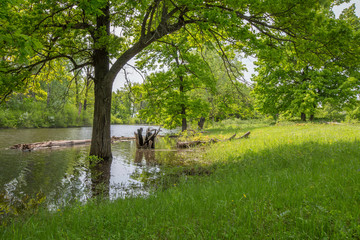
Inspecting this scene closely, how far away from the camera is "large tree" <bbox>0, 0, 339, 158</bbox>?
652cm

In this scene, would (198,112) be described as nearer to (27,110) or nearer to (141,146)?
(141,146)

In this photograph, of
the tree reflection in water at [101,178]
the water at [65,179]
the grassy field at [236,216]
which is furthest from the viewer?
the tree reflection in water at [101,178]

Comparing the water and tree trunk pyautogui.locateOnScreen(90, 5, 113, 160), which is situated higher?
tree trunk pyautogui.locateOnScreen(90, 5, 113, 160)

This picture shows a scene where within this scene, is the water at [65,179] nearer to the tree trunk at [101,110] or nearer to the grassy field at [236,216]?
the tree trunk at [101,110]

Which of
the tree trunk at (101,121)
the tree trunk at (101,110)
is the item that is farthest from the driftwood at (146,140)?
the tree trunk at (101,121)

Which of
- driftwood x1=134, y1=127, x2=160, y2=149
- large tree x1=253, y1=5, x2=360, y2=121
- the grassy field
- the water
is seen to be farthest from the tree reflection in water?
large tree x1=253, y1=5, x2=360, y2=121

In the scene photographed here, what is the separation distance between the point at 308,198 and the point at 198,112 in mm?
15815

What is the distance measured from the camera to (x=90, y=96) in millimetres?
13586

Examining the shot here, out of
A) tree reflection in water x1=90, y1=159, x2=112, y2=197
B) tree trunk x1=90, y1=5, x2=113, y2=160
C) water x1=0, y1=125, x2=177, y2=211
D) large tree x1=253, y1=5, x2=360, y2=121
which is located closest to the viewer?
water x1=0, y1=125, x2=177, y2=211

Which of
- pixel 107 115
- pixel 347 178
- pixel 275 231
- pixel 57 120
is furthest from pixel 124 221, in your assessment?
pixel 57 120

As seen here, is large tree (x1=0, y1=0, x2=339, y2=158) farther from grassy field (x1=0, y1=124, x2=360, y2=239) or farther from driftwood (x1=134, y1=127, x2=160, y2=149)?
driftwood (x1=134, y1=127, x2=160, y2=149)

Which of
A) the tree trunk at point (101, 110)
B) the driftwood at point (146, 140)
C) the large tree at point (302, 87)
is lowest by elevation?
the driftwood at point (146, 140)

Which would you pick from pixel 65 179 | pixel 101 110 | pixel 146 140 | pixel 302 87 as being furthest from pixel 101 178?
pixel 302 87

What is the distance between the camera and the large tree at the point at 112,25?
652 centimetres
